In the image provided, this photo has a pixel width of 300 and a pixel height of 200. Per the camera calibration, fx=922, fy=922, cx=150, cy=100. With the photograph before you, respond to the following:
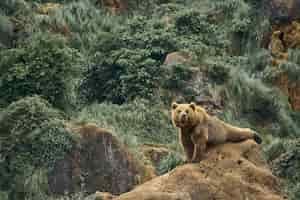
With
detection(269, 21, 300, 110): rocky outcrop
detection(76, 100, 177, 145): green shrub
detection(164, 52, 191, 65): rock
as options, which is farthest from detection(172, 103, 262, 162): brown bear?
detection(269, 21, 300, 110): rocky outcrop

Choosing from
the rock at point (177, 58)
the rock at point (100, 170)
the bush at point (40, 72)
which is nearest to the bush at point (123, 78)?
the rock at point (177, 58)

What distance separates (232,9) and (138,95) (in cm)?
869

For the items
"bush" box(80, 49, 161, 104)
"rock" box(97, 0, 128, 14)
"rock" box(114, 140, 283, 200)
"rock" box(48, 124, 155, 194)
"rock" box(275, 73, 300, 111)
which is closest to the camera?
"rock" box(114, 140, 283, 200)

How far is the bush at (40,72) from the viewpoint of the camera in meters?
28.3

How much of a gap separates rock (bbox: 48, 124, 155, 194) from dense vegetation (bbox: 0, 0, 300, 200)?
0.43 m

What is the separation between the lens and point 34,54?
29.1 meters

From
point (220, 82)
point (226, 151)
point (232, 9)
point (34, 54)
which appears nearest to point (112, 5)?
point (232, 9)

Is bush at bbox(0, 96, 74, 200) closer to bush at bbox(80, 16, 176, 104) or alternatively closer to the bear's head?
bush at bbox(80, 16, 176, 104)

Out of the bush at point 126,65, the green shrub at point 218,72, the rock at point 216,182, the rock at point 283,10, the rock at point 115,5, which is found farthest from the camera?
the rock at point 115,5

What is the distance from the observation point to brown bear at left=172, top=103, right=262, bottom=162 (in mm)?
16672

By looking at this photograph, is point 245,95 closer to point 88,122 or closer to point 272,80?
point 272,80

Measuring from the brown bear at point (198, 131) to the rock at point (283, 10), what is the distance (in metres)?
19.1

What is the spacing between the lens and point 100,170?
81.8ft

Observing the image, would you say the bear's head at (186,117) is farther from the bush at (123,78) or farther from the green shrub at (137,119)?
the bush at (123,78)
